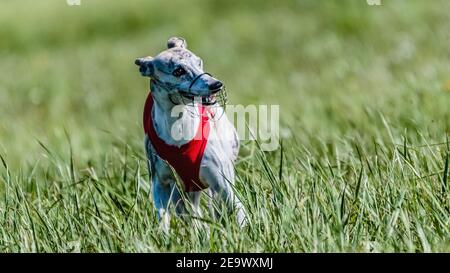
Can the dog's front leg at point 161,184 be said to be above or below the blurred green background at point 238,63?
below

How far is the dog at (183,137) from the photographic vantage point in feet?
12.4

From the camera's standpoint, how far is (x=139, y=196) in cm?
442

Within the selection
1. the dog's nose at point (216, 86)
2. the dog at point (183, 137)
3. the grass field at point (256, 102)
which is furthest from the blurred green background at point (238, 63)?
the dog's nose at point (216, 86)

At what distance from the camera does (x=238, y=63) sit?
32.4ft

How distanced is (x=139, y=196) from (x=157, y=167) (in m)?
0.43

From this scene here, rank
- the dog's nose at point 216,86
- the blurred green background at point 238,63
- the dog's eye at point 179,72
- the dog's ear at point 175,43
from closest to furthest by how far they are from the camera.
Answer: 1. the dog's nose at point 216,86
2. the dog's eye at point 179,72
3. the dog's ear at point 175,43
4. the blurred green background at point 238,63

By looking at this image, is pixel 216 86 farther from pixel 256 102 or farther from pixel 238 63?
pixel 238 63

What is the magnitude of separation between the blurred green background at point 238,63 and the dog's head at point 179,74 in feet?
4.90

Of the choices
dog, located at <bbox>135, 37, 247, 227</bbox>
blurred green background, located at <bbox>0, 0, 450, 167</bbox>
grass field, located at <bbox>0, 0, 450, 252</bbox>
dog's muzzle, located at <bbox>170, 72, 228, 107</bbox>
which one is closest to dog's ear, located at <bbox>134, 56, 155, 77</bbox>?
dog, located at <bbox>135, 37, 247, 227</bbox>

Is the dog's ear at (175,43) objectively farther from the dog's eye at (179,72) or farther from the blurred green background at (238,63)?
the blurred green background at (238,63)

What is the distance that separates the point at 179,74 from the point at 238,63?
6.13 meters

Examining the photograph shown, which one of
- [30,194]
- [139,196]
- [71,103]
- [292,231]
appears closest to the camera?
[292,231]

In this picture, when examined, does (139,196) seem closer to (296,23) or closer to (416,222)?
(416,222)
